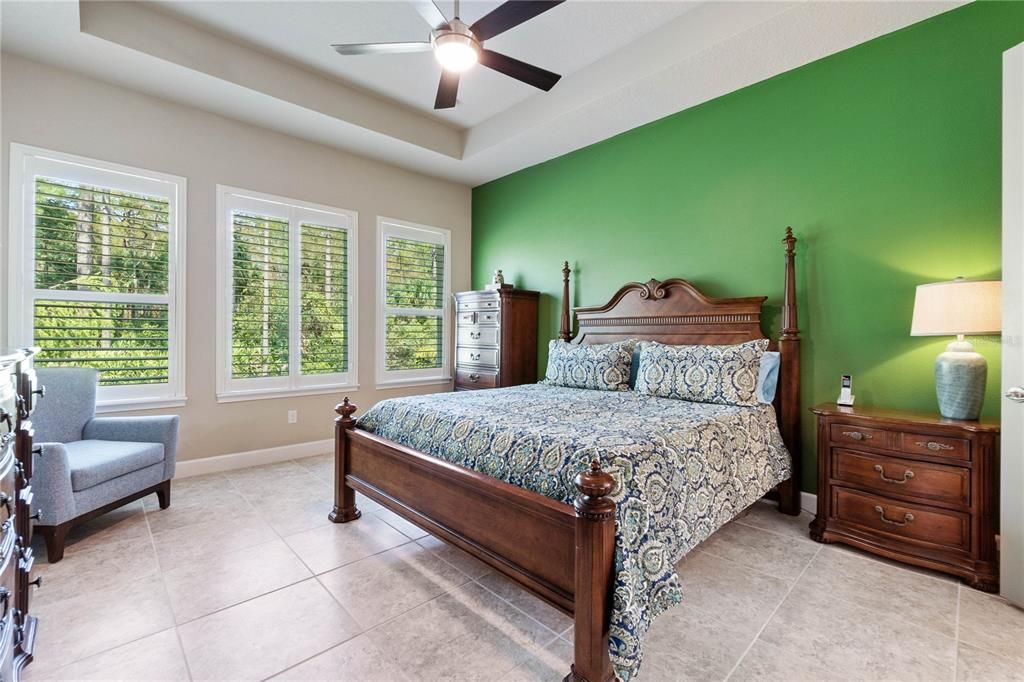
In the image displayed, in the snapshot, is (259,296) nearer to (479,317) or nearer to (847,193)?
(479,317)

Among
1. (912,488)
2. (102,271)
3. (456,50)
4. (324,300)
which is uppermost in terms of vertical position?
(456,50)

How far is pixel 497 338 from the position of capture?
4.58 m

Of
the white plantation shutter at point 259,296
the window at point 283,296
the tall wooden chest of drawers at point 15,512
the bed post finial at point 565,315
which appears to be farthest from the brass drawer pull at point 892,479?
the white plantation shutter at point 259,296

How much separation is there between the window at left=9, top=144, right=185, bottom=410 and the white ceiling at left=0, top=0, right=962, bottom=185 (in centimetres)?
73

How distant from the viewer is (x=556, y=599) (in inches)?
64.1

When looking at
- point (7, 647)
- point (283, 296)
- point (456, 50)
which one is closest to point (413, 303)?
point (283, 296)

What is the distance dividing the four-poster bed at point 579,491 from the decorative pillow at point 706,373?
301 millimetres

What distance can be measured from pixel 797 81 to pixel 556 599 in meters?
3.46

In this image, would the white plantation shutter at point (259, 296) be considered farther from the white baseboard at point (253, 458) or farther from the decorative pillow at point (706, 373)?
the decorative pillow at point (706, 373)

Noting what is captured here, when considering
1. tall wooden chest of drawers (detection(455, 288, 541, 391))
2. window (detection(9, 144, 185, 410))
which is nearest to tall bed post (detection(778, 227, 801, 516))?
tall wooden chest of drawers (detection(455, 288, 541, 391))

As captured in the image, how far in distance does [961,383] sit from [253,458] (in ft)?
15.7

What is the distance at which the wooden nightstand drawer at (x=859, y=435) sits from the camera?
2.36 meters

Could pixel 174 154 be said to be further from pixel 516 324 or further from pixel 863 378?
pixel 863 378

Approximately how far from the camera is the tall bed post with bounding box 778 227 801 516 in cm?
298
